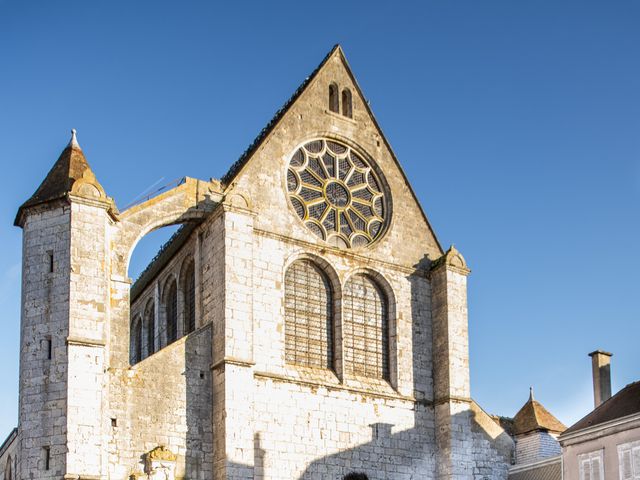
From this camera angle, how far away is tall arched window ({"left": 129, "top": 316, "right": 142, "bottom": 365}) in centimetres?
3341

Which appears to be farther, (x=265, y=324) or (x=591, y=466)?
(x=265, y=324)

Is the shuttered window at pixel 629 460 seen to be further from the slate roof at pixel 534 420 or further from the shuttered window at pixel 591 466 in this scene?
the slate roof at pixel 534 420

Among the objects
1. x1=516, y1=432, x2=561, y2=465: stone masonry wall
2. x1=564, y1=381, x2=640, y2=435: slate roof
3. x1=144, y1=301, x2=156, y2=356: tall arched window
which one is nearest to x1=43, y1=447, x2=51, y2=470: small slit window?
x1=144, y1=301, x2=156, y2=356: tall arched window

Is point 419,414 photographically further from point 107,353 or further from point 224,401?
point 107,353

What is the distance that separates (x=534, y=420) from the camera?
30859 millimetres

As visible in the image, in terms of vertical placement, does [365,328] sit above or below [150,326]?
below

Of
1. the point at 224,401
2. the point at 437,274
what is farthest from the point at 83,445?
the point at 437,274

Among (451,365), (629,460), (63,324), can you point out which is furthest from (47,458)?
(629,460)

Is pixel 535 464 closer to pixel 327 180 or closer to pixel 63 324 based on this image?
pixel 327 180

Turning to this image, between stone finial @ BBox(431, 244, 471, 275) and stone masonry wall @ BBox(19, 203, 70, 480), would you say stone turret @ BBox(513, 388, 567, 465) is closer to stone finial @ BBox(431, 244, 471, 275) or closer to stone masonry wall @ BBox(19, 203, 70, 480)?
stone finial @ BBox(431, 244, 471, 275)

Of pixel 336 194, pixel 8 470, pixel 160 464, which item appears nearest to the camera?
pixel 160 464

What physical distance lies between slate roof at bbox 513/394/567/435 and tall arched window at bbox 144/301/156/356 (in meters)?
10.8

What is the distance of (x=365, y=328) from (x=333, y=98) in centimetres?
684

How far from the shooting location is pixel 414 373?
2905cm
